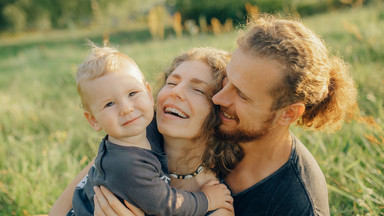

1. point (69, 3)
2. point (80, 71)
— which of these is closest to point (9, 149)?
point (80, 71)

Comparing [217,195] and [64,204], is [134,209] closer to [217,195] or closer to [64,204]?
[217,195]

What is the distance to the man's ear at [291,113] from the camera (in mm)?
2337

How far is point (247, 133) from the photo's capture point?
8.14 feet

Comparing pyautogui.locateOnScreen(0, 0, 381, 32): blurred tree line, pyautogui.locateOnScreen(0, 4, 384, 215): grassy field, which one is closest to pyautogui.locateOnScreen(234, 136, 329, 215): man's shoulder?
pyautogui.locateOnScreen(0, 4, 384, 215): grassy field

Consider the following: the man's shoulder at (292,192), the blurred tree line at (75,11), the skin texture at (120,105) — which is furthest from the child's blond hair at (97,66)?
the blurred tree line at (75,11)

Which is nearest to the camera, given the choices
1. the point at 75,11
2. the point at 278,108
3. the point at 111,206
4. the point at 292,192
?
the point at 111,206

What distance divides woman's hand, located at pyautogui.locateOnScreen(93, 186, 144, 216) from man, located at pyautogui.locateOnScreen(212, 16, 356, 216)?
0.75 metres

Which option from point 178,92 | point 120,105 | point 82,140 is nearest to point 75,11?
point 82,140

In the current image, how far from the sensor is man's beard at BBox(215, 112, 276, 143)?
2450 millimetres

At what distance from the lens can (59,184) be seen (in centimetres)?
339

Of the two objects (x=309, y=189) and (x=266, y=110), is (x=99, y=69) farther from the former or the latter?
(x=309, y=189)

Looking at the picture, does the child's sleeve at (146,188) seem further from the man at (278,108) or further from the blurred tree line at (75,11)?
the blurred tree line at (75,11)

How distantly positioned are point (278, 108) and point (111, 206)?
3.89 ft

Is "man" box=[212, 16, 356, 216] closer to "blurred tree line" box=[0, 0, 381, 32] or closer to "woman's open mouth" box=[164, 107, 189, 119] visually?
"woman's open mouth" box=[164, 107, 189, 119]
